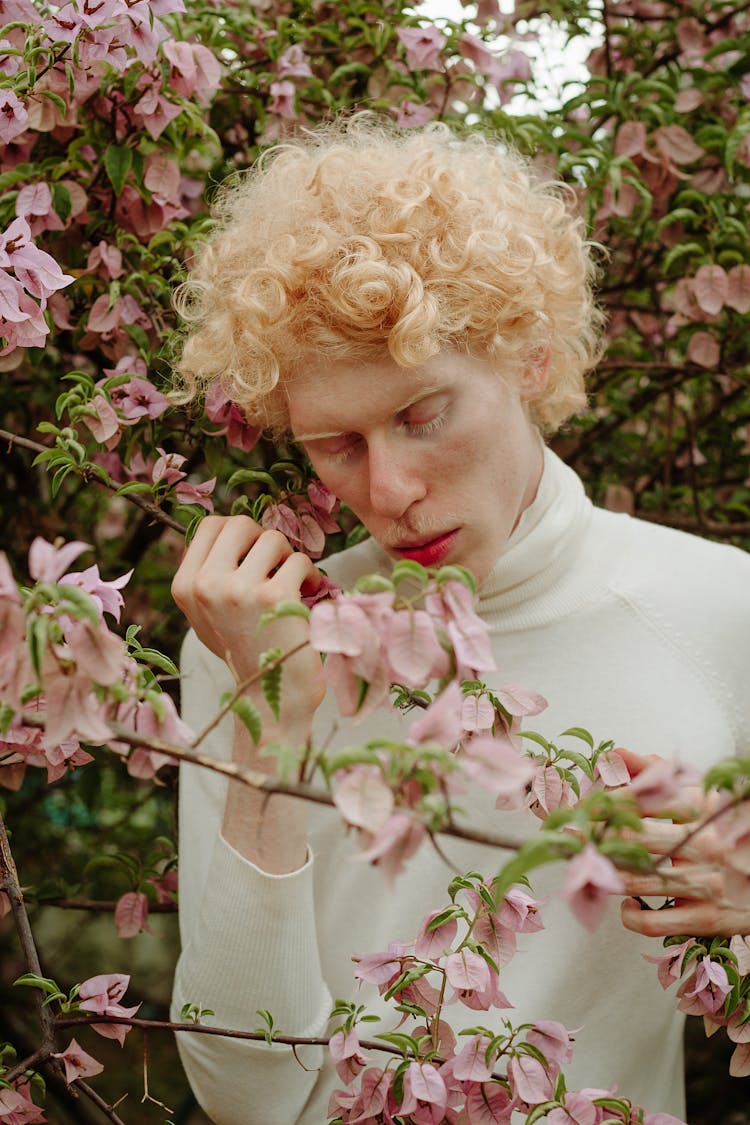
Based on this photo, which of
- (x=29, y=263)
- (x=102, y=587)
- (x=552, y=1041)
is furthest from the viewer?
(x=29, y=263)

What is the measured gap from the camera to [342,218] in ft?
3.75

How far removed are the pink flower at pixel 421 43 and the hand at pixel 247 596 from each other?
2.50 ft

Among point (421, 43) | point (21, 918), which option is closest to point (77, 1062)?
point (21, 918)

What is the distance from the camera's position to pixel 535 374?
1275mm

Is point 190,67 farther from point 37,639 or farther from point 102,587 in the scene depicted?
point 37,639

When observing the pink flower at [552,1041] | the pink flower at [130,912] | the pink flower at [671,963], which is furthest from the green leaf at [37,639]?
the pink flower at [130,912]

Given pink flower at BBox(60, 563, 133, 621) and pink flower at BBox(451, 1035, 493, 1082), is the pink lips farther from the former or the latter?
pink flower at BBox(451, 1035, 493, 1082)

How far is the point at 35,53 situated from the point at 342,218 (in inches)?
15.2

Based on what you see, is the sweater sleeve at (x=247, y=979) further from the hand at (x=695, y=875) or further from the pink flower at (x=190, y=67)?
the pink flower at (x=190, y=67)

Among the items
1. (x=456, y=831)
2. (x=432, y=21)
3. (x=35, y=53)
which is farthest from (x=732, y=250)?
(x=456, y=831)

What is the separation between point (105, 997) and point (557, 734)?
0.60 metres

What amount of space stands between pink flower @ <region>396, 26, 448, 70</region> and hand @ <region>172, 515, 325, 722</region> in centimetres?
76

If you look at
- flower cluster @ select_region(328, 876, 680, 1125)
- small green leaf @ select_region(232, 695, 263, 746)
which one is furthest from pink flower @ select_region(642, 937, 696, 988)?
small green leaf @ select_region(232, 695, 263, 746)

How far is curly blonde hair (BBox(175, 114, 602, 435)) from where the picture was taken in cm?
109
